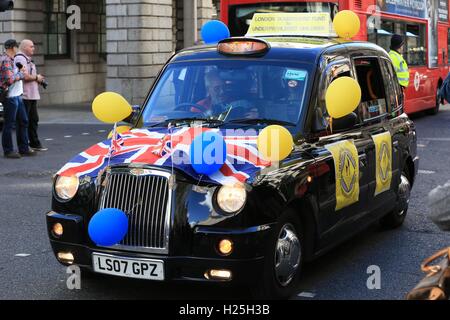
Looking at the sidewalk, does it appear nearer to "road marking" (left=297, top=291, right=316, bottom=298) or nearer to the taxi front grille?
"road marking" (left=297, top=291, right=316, bottom=298)

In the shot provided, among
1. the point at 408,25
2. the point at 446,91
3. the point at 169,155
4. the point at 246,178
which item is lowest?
the point at 246,178

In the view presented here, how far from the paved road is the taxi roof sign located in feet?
6.32

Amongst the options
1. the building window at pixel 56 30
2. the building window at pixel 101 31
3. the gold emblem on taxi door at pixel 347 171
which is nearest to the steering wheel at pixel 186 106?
the gold emblem on taxi door at pixel 347 171

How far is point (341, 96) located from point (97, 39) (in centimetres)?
2458

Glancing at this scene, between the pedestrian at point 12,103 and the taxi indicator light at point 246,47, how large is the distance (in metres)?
7.28

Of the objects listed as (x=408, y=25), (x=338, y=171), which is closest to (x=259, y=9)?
(x=408, y=25)

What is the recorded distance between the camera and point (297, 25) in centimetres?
759

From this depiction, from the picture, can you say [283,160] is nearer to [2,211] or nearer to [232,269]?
[232,269]

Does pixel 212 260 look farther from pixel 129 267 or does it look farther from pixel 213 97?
pixel 213 97

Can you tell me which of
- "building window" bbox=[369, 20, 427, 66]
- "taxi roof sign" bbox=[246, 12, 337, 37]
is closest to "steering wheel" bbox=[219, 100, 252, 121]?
"taxi roof sign" bbox=[246, 12, 337, 37]

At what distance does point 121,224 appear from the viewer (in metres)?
4.84

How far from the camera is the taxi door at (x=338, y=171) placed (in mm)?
5641

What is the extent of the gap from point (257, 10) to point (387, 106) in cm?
878
